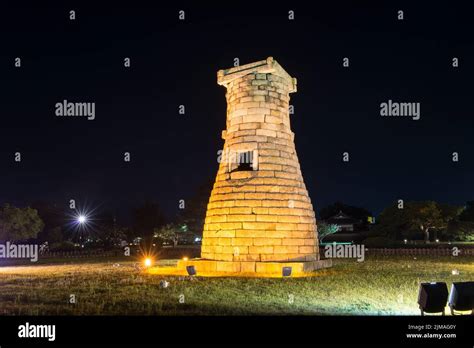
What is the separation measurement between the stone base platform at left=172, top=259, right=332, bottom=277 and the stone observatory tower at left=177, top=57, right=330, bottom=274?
0.04m

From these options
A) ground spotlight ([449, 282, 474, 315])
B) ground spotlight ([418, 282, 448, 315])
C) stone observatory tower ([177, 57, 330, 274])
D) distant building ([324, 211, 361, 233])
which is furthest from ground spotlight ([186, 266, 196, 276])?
distant building ([324, 211, 361, 233])

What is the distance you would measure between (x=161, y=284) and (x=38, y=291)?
3.82m

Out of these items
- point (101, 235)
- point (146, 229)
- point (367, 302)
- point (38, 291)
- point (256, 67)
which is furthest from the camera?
point (101, 235)

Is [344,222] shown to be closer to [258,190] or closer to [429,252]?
[429,252]

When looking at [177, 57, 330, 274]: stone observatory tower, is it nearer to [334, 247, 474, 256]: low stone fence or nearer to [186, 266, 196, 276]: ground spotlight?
[186, 266, 196, 276]: ground spotlight

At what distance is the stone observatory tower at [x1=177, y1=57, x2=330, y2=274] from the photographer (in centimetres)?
1950

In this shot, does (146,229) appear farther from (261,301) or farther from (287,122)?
(261,301)

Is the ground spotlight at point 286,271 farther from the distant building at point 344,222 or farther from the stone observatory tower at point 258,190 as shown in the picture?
the distant building at point 344,222

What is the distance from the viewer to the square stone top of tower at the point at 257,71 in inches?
803

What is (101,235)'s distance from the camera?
75812mm

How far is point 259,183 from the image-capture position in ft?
65.6

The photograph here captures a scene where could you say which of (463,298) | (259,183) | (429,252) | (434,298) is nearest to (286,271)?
(259,183)

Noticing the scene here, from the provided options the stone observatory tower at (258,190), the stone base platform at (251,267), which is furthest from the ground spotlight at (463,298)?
the stone observatory tower at (258,190)

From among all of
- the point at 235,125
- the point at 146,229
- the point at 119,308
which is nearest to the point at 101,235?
the point at 146,229
